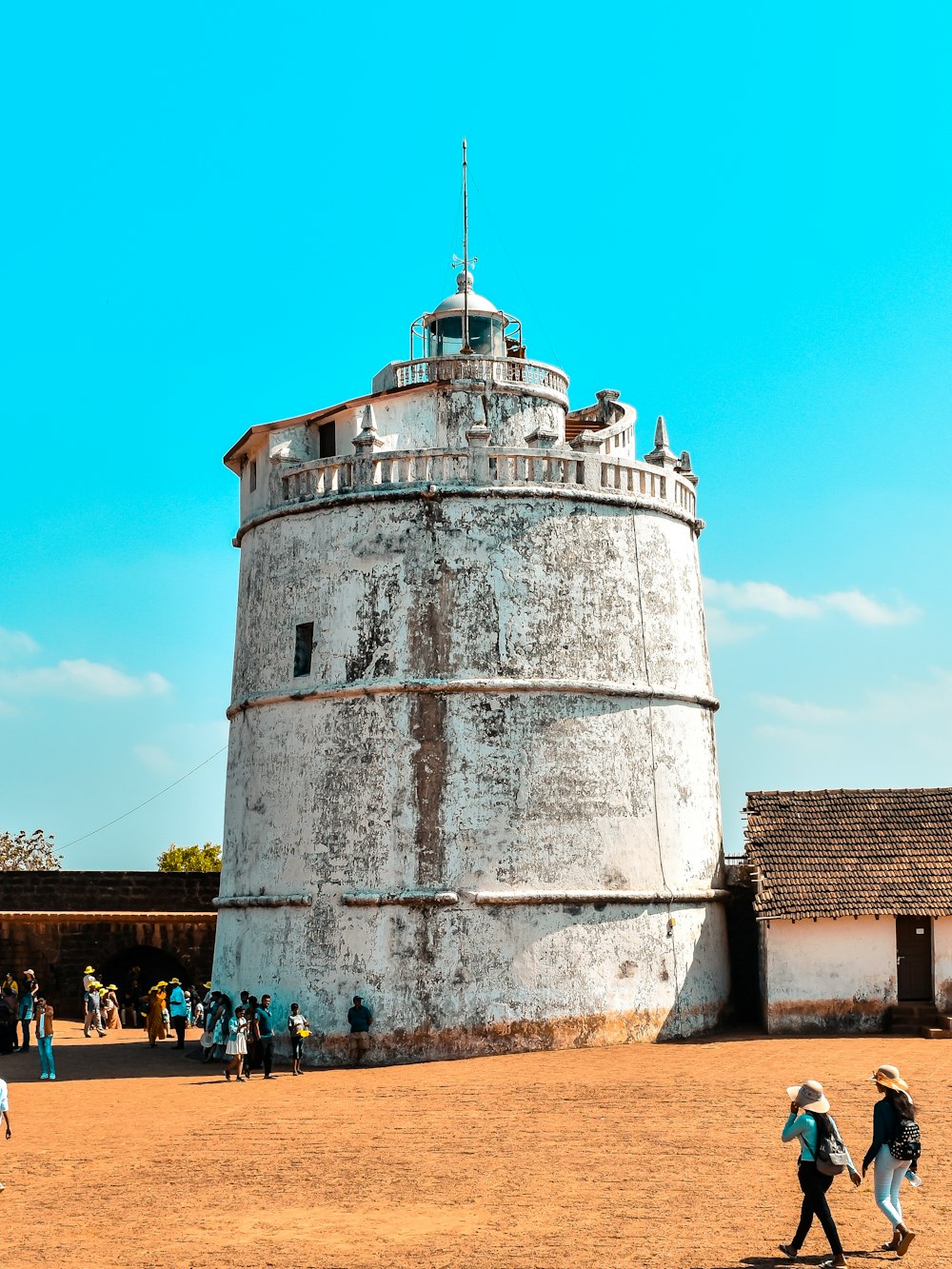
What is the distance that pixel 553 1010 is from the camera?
19453mm

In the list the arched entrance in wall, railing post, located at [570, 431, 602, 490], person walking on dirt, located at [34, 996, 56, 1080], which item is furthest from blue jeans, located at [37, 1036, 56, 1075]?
railing post, located at [570, 431, 602, 490]

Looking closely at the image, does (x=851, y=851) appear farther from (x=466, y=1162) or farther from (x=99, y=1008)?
(x=99, y=1008)

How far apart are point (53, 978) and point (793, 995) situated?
51.5 feet

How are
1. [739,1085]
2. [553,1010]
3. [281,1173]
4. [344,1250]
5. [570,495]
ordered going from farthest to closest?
1. [570,495]
2. [553,1010]
3. [739,1085]
4. [281,1173]
5. [344,1250]

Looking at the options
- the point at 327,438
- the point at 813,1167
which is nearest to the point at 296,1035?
the point at 327,438

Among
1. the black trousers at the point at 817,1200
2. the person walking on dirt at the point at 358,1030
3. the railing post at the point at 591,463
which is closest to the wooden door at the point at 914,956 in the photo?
the person walking on dirt at the point at 358,1030

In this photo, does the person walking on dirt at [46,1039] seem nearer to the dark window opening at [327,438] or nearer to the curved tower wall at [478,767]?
the curved tower wall at [478,767]

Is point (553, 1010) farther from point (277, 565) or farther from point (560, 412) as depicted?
point (560, 412)

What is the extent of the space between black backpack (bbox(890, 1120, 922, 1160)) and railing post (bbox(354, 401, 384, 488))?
13.0m

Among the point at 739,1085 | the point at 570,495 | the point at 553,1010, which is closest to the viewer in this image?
the point at 739,1085

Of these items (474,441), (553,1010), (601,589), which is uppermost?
(474,441)

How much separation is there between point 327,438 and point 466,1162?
12406mm

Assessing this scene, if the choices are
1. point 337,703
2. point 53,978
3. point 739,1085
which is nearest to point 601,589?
point 337,703

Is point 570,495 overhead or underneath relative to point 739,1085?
overhead
